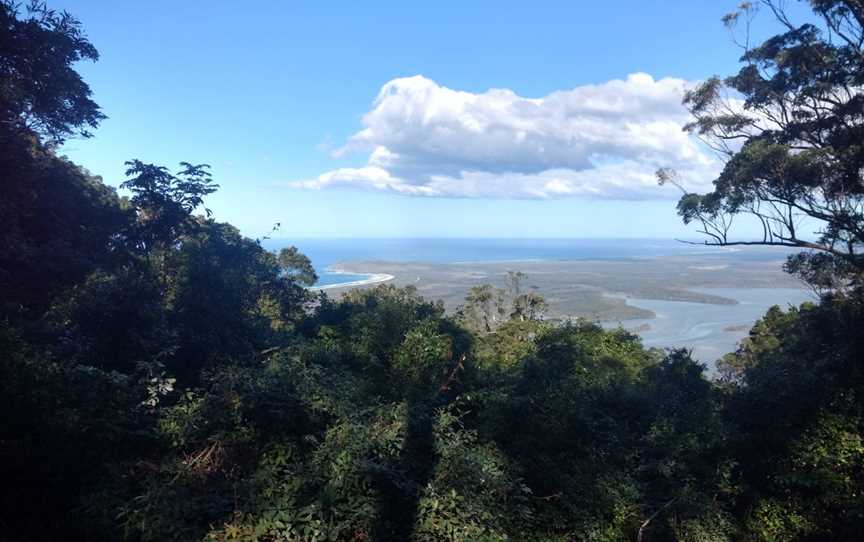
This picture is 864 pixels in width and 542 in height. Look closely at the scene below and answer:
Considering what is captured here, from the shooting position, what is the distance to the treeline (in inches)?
154

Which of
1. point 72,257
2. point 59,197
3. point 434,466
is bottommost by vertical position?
point 434,466

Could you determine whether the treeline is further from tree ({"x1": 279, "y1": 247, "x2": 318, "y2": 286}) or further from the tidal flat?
the tidal flat

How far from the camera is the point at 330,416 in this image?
17.1 ft

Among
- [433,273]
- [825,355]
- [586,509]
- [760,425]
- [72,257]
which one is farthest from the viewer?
[433,273]

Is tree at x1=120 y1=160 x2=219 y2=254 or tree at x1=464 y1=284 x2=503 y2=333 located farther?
tree at x1=464 y1=284 x2=503 y2=333

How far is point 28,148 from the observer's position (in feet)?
32.0

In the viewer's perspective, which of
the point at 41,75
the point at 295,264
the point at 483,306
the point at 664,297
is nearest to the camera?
the point at 41,75

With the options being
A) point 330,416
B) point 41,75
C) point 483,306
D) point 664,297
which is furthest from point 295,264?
point 664,297

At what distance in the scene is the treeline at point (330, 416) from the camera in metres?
3.92

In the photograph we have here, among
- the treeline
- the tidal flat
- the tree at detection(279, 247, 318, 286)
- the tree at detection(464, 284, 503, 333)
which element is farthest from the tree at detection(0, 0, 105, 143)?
the tidal flat

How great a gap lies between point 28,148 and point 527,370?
34.2ft

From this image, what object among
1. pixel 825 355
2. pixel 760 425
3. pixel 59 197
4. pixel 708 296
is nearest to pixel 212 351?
pixel 59 197

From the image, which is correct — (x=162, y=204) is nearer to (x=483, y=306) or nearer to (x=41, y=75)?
(x=41, y=75)

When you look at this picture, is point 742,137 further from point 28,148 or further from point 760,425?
point 28,148
